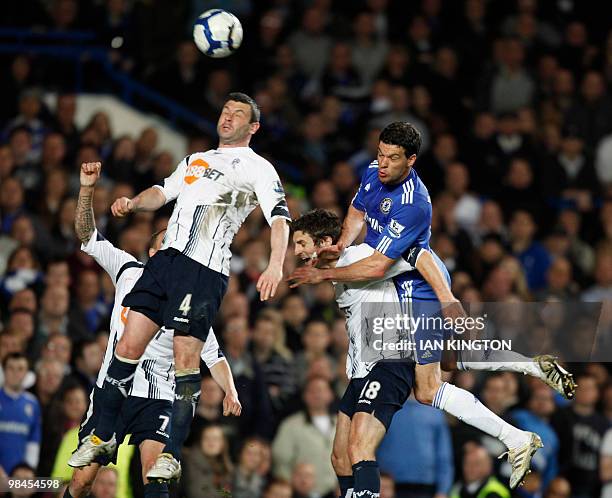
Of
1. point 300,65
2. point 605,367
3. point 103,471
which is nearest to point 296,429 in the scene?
point 103,471

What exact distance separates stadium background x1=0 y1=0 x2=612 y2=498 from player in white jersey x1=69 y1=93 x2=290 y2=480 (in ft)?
6.78

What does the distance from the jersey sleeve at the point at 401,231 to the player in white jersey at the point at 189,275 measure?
2.51 feet

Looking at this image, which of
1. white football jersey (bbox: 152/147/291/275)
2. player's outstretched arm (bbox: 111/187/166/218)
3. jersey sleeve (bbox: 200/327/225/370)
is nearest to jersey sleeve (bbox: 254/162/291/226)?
white football jersey (bbox: 152/147/291/275)

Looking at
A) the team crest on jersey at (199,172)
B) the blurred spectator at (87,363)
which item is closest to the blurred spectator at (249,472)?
the blurred spectator at (87,363)

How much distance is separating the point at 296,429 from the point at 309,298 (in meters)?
2.09

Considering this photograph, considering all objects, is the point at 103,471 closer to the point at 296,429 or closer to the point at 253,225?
the point at 296,429

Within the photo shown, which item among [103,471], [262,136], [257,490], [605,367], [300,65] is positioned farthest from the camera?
[300,65]

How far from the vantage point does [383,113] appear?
1620cm

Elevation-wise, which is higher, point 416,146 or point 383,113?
point 383,113

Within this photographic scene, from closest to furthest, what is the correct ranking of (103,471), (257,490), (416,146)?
(416,146) < (103,471) < (257,490)

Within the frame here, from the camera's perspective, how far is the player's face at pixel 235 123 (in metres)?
9.50

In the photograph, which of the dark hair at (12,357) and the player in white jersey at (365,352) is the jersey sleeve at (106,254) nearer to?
the player in white jersey at (365,352)

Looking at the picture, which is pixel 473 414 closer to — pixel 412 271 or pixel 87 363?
pixel 412 271

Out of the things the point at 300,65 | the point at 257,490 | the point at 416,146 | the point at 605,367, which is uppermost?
the point at 300,65
